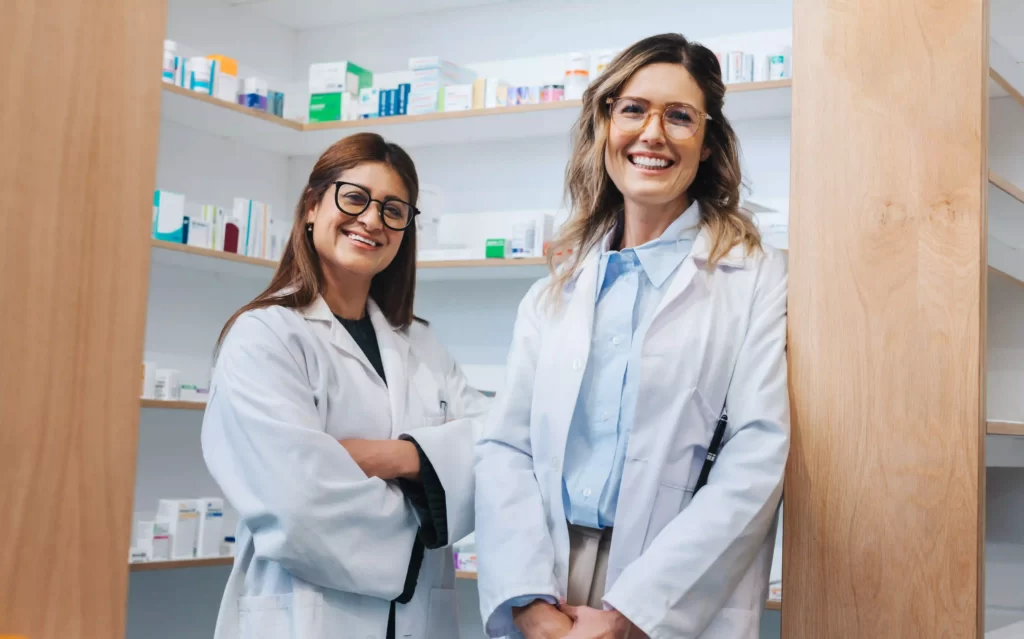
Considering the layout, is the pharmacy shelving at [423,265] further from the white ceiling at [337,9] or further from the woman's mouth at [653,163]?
the woman's mouth at [653,163]

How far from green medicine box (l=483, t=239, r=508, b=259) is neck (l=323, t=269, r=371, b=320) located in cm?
160

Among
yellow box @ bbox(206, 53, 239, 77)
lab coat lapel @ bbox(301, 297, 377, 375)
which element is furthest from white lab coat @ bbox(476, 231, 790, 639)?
yellow box @ bbox(206, 53, 239, 77)

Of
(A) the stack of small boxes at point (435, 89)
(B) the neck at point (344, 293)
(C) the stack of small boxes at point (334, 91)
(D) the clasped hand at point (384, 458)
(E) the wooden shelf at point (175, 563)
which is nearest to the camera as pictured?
(D) the clasped hand at point (384, 458)

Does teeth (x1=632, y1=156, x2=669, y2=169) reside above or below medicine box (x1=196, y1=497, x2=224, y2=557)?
above

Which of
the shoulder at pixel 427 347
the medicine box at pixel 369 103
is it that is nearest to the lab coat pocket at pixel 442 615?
the shoulder at pixel 427 347

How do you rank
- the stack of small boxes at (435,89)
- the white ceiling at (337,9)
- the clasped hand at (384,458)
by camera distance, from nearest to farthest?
the clasped hand at (384,458)
the stack of small boxes at (435,89)
the white ceiling at (337,9)

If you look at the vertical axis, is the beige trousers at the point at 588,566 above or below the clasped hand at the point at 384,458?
below

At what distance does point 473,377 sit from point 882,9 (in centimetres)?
297

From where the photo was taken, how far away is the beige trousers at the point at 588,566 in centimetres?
174

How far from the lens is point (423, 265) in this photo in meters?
4.10

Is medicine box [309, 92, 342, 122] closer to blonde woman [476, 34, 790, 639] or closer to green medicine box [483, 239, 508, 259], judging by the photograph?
green medicine box [483, 239, 508, 259]

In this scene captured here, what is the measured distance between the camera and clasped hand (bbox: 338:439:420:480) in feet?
6.93

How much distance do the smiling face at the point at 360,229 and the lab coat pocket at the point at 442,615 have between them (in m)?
0.73

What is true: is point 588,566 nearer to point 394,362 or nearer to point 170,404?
point 394,362
